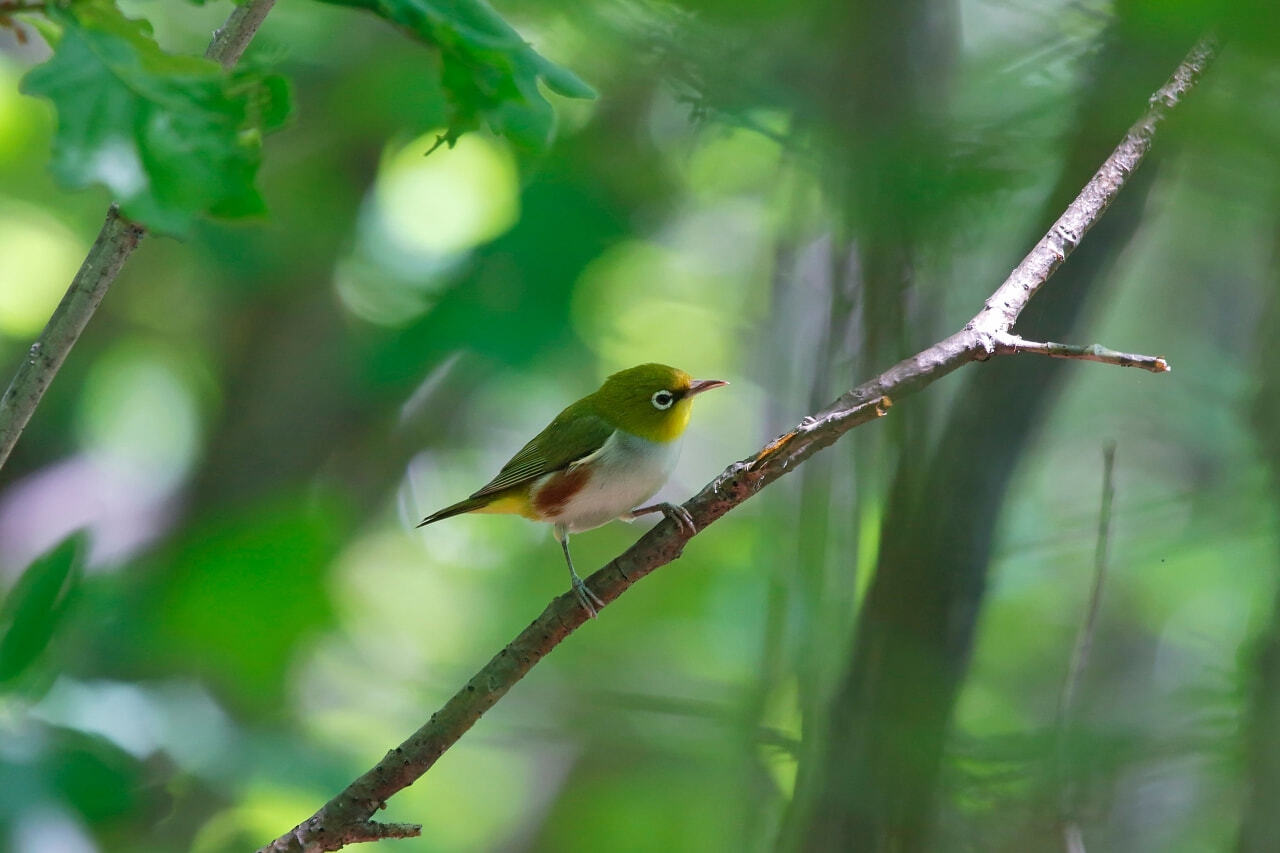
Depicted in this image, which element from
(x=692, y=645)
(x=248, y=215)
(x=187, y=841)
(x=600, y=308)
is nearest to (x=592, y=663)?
(x=692, y=645)

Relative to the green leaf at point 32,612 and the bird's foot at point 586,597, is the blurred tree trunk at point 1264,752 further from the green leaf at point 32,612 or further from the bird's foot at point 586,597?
the green leaf at point 32,612

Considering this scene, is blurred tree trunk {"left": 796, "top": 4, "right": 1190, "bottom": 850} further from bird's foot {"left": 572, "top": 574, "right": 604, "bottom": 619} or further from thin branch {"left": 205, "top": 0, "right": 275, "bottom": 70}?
thin branch {"left": 205, "top": 0, "right": 275, "bottom": 70}

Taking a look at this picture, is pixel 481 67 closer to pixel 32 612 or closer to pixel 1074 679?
pixel 32 612

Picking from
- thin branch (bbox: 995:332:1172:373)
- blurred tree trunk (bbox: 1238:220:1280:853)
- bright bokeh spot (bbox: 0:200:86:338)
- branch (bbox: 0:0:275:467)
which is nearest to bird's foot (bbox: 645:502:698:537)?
thin branch (bbox: 995:332:1172:373)

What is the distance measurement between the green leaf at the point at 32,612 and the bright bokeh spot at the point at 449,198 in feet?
11.8

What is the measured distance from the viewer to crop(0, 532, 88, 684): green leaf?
6.64ft

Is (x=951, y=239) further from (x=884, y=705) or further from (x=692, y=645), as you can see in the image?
(x=692, y=645)

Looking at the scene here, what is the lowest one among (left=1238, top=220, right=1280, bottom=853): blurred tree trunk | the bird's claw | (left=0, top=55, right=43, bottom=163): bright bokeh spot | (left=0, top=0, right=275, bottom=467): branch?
(left=1238, top=220, right=1280, bottom=853): blurred tree trunk

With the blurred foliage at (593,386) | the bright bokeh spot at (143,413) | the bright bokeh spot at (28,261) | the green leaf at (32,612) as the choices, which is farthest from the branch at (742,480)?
the bright bokeh spot at (28,261)

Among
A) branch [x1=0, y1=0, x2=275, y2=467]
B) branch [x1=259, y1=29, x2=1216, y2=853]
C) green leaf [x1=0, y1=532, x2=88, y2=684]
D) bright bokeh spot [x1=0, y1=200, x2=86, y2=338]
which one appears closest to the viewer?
branch [x1=0, y1=0, x2=275, y2=467]

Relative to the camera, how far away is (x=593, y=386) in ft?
23.6

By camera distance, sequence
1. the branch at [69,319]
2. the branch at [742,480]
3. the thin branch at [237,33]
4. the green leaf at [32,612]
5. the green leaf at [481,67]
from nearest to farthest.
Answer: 1. the green leaf at [481,67]
2. the branch at [69,319]
3. the thin branch at [237,33]
4. the branch at [742,480]
5. the green leaf at [32,612]

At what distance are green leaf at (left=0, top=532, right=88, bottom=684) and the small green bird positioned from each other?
1.71 m

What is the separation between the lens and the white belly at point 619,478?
367cm
